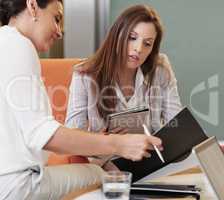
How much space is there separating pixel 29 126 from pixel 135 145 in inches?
12.1

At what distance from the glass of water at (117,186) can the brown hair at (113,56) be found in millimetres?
919

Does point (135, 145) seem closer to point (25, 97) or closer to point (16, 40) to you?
point (25, 97)

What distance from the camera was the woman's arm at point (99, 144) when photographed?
1.35 metres

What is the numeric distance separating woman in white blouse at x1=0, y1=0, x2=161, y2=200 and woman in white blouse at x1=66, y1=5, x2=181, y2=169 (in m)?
0.68

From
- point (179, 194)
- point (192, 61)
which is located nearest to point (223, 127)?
point (192, 61)

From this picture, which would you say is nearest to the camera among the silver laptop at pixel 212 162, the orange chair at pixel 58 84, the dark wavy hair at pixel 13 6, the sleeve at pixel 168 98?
the silver laptop at pixel 212 162

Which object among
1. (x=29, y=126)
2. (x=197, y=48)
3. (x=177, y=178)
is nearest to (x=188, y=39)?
(x=197, y=48)

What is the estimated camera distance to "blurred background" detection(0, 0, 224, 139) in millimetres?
2922

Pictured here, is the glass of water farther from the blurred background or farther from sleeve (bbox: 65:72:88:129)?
Answer: the blurred background

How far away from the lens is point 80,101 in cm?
218

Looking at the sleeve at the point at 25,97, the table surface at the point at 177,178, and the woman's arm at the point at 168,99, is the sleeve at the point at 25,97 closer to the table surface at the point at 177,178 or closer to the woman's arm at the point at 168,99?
the table surface at the point at 177,178

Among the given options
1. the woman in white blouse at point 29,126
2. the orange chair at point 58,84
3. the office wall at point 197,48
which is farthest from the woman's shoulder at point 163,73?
the woman in white blouse at point 29,126

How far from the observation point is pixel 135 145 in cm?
137

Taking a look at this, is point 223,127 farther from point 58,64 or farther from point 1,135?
point 1,135
